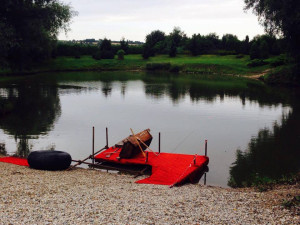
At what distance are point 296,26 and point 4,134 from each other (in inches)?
1391

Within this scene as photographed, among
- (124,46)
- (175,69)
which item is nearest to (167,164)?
(175,69)

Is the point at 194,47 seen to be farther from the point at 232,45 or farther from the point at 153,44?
the point at 153,44

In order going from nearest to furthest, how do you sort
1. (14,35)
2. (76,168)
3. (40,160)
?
(40,160) → (76,168) → (14,35)

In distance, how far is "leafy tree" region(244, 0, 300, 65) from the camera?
3609cm

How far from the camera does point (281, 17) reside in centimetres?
3847

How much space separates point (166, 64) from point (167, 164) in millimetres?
97943

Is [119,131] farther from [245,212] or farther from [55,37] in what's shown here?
[55,37]

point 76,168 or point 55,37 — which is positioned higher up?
point 55,37

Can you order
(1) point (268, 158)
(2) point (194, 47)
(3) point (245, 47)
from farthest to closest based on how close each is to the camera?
(2) point (194, 47) → (3) point (245, 47) → (1) point (268, 158)

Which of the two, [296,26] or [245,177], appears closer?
[245,177]

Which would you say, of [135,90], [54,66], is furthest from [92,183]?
[54,66]

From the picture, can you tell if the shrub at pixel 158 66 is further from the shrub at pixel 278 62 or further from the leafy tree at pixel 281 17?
the leafy tree at pixel 281 17

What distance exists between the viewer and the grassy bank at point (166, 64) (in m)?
105

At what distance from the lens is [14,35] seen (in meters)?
36.5
